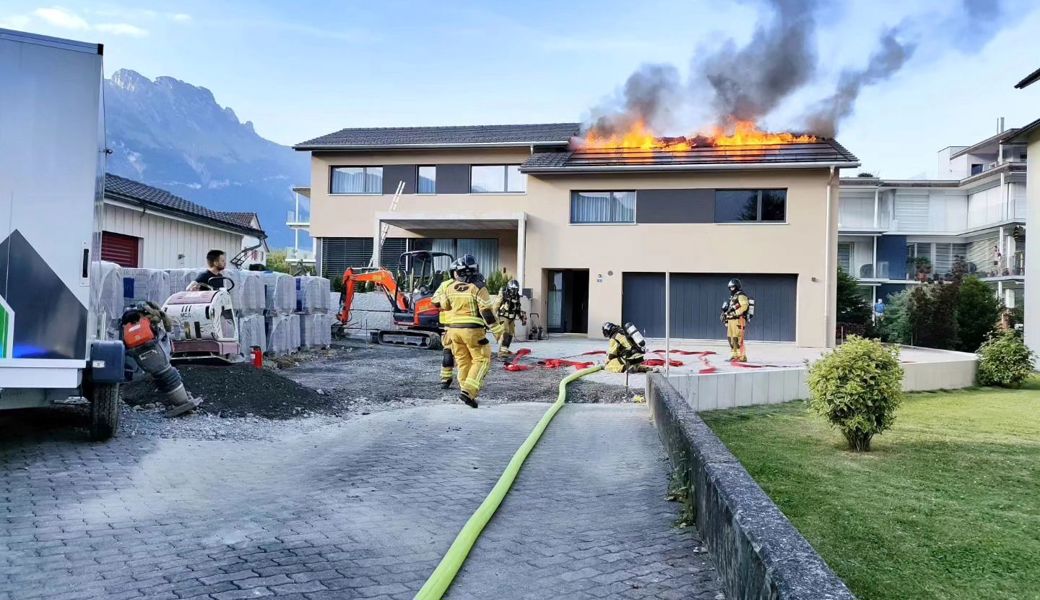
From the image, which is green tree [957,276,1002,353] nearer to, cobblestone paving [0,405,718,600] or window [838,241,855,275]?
window [838,241,855,275]

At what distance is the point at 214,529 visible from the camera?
186 inches

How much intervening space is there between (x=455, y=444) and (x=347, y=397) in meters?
3.49

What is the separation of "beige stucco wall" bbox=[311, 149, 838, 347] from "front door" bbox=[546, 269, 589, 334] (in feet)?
3.01

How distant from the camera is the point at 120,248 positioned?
58.1 ft

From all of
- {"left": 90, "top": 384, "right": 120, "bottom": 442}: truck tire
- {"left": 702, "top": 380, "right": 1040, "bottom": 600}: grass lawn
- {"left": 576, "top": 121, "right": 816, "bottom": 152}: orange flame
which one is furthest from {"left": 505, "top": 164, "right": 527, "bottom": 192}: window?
{"left": 90, "top": 384, "right": 120, "bottom": 442}: truck tire

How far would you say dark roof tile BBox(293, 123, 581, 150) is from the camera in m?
29.1

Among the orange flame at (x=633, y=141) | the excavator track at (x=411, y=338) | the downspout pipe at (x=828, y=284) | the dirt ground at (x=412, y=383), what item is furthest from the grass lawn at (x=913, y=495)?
the orange flame at (x=633, y=141)

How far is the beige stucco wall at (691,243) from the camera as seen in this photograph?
2478cm

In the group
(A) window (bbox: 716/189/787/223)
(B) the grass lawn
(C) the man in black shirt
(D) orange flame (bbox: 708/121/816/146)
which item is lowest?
(B) the grass lawn

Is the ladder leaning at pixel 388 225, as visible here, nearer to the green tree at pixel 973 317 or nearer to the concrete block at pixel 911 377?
the concrete block at pixel 911 377

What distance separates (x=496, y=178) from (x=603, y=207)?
5014 millimetres

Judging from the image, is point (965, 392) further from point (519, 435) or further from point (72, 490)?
point (72, 490)

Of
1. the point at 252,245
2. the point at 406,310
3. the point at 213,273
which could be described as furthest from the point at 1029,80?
the point at 252,245

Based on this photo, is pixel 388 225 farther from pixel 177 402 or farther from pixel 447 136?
pixel 177 402
